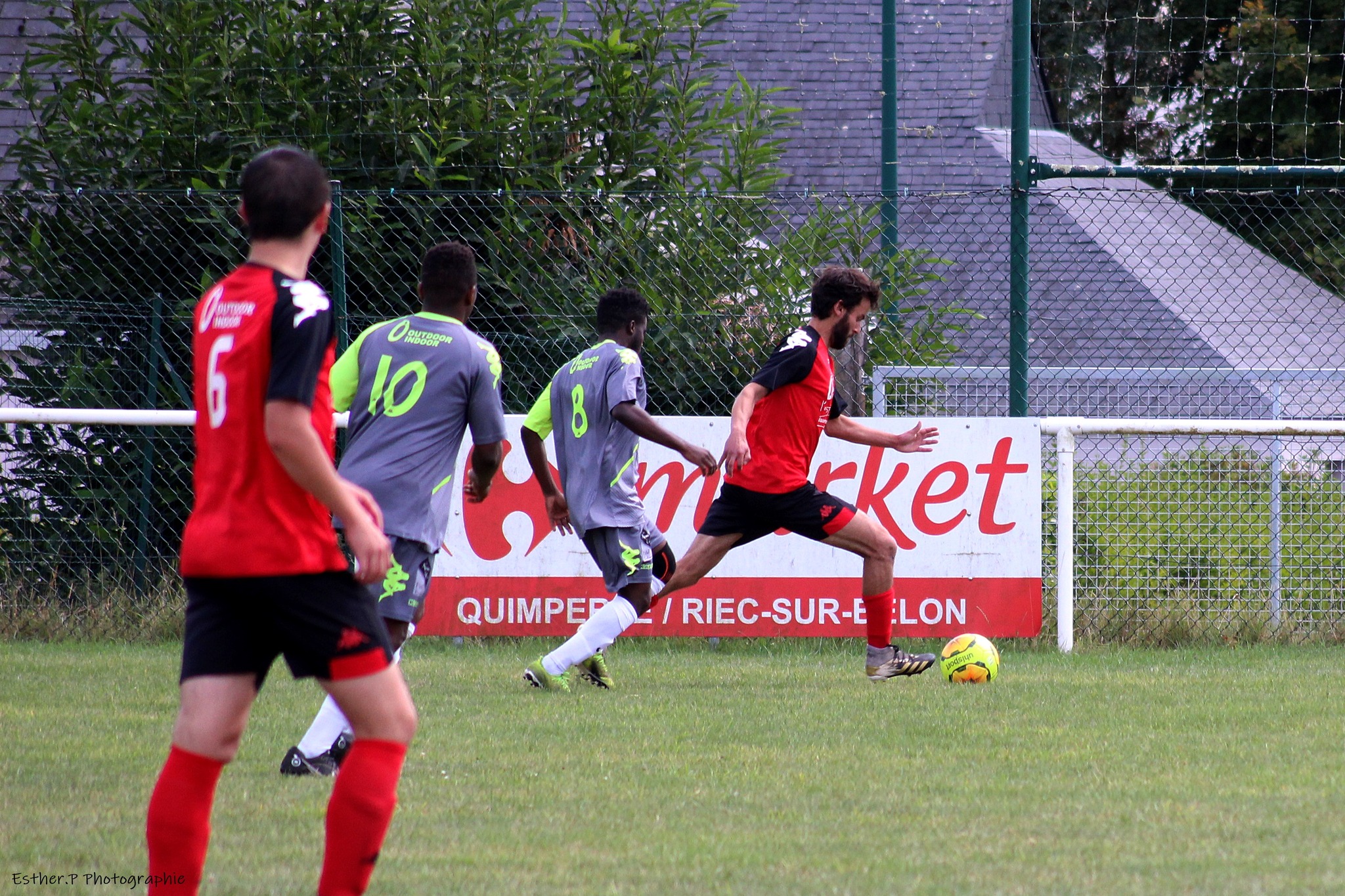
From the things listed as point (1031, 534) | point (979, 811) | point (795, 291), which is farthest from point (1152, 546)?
point (979, 811)

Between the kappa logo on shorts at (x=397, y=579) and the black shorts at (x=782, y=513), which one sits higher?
the kappa logo on shorts at (x=397, y=579)

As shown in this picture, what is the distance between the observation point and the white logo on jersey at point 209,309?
10.1 feet

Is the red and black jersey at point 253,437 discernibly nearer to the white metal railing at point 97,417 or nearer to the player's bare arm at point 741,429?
the player's bare arm at point 741,429

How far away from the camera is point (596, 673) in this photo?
7.24m

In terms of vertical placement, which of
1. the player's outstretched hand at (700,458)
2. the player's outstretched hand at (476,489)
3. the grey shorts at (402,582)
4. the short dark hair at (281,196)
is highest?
the short dark hair at (281,196)

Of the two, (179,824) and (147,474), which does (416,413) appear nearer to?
(179,824)

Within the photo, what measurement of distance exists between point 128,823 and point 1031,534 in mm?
5640

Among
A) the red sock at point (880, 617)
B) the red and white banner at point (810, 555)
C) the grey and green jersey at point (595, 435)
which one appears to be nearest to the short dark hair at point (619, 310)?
the grey and green jersey at point (595, 435)

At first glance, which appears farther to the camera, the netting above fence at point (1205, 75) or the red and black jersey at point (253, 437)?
the netting above fence at point (1205, 75)

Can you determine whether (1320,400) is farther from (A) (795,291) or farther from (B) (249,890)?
(B) (249,890)

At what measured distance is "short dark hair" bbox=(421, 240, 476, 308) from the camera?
5.27m

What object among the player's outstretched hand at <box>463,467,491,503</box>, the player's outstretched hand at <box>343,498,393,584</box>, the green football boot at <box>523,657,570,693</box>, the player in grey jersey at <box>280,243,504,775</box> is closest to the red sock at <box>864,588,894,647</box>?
the green football boot at <box>523,657,570,693</box>

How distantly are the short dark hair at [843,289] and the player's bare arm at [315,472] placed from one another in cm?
451

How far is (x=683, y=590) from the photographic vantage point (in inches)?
340
